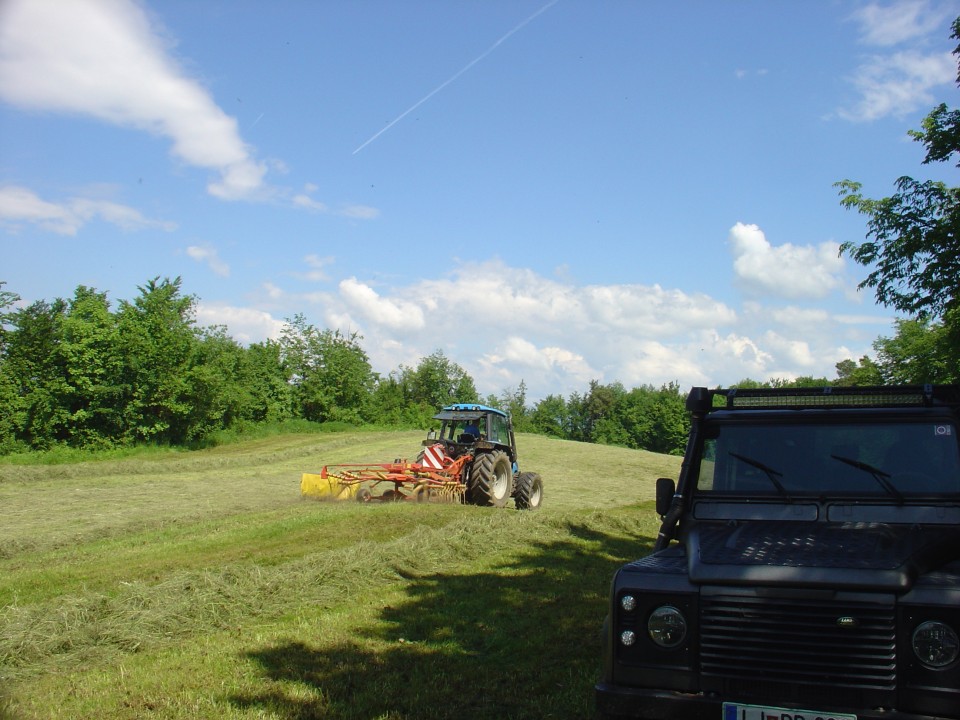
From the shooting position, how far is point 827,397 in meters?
5.04

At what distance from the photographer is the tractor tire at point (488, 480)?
17.0m

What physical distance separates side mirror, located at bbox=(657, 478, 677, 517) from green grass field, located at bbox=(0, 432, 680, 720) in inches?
53.5

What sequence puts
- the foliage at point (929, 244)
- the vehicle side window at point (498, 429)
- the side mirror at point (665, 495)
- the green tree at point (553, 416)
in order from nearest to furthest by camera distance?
the side mirror at point (665, 495) → the foliage at point (929, 244) → the vehicle side window at point (498, 429) → the green tree at point (553, 416)

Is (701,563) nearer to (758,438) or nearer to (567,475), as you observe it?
(758,438)

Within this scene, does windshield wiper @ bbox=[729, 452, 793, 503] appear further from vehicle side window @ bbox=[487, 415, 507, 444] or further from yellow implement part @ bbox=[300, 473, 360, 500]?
vehicle side window @ bbox=[487, 415, 507, 444]

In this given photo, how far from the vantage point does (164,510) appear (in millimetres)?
16281

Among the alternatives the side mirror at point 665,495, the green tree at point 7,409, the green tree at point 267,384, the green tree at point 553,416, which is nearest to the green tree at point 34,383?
the green tree at point 7,409

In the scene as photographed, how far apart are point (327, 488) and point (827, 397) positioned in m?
14.1

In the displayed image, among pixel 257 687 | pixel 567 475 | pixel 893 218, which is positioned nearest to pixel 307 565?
pixel 257 687

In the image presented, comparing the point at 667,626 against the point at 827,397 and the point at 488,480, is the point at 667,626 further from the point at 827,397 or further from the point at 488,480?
the point at 488,480

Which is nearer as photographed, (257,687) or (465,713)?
(465,713)

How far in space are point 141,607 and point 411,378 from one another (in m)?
77.8

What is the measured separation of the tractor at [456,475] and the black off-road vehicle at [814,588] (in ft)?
40.6

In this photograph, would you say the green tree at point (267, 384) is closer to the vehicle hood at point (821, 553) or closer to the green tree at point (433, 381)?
the green tree at point (433, 381)
